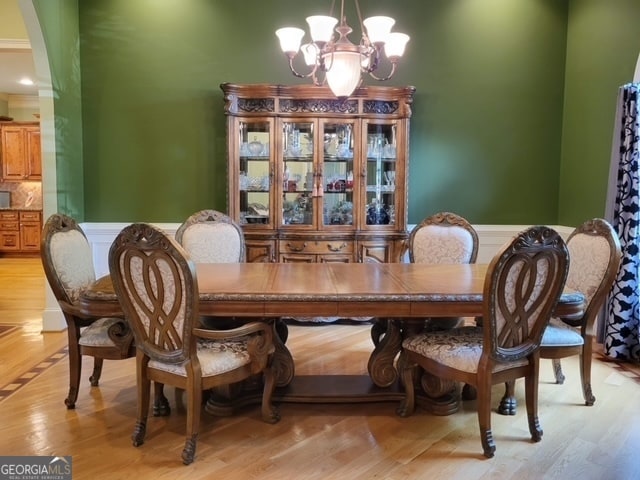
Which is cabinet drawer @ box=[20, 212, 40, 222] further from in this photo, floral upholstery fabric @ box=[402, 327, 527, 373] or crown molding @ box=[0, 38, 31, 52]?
floral upholstery fabric @ box=[402, 327, 527, 373]

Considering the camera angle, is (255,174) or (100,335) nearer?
(100,335)

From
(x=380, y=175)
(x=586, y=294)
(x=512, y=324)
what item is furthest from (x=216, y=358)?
(x=380, y=175)

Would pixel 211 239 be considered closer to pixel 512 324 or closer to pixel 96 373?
pixel 96 373

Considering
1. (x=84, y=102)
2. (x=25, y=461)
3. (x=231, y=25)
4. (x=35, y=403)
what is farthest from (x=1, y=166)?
(x=25, y=461)

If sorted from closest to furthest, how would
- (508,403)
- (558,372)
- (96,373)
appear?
(508,403)
(96,373)
(558,372)

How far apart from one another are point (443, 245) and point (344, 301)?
1.50 m

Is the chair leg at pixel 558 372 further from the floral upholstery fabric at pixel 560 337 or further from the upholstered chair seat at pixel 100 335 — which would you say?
the upholstered chair seat at pixel 100 335

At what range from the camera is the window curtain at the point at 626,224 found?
11.8 ft

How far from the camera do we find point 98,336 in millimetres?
2592

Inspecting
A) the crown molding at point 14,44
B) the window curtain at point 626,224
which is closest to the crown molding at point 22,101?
the crown molding at point 14,44

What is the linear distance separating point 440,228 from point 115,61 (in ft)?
11.3

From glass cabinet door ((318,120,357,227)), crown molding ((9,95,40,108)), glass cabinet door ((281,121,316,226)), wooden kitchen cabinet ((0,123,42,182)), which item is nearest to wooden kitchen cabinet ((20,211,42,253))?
wooden kitchen cabinet ((0,123,42,182))

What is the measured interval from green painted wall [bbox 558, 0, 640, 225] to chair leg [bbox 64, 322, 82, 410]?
13.4 feet

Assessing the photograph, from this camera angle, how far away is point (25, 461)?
7.16 ft
